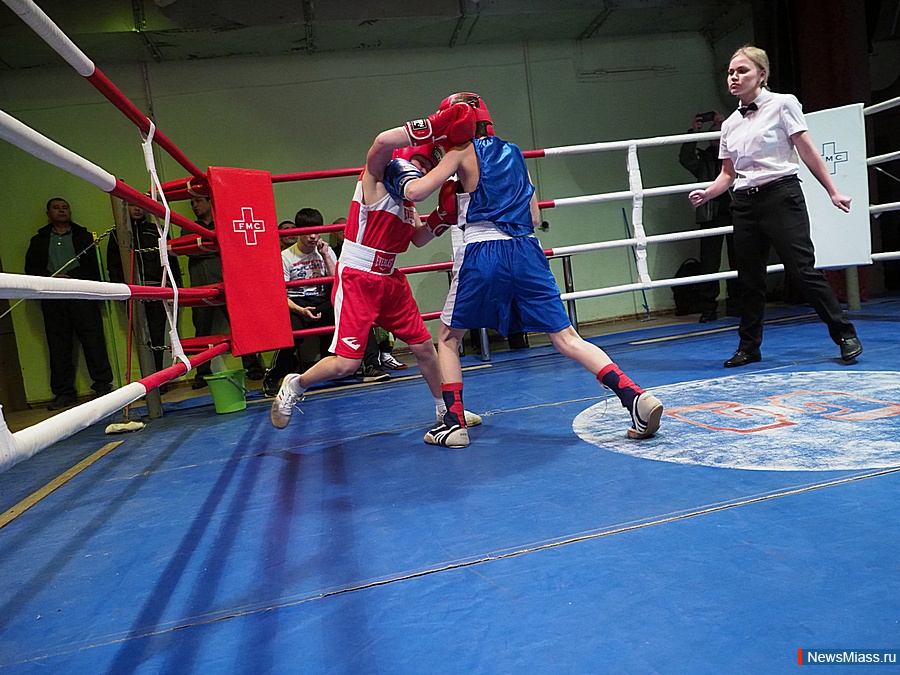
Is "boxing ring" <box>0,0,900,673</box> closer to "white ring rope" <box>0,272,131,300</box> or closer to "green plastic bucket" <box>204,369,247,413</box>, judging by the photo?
"white ring rope" <box>0,272,131,300</box>

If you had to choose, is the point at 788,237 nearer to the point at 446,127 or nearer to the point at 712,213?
the point at 446,127

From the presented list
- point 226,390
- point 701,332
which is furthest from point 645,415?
point 701,332

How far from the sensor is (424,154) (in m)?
2.26

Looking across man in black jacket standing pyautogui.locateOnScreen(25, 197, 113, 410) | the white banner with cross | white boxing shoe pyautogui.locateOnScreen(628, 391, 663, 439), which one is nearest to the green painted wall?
man in black jacket standing pyautogui.locateOnScreen(25, 197, 113, 410)

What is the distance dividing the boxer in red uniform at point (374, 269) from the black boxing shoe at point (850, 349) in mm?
1780

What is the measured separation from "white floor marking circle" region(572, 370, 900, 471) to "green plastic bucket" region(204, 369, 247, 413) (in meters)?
2.10

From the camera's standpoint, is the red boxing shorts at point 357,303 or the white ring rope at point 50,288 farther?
the red boxing shorts at point 357,303

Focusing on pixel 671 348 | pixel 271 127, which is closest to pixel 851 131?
pixel 671 348

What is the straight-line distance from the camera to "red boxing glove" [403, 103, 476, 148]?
205 centimetres

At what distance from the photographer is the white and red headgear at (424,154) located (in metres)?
2.26

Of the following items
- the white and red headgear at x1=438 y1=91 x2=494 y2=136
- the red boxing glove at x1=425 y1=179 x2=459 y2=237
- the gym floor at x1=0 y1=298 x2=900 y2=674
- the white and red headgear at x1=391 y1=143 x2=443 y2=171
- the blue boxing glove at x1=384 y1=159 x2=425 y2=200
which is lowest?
the gym floor at x1=0 y1=298 x2=900 y2=674

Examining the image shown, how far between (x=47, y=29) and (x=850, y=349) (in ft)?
9.96

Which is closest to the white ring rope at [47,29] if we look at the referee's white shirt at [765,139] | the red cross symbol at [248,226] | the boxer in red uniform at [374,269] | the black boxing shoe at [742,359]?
the boxer in red uniform at [374,269]

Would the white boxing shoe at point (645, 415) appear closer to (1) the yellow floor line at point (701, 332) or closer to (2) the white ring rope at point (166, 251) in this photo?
(2) the white ring rope at point (166, 251)
